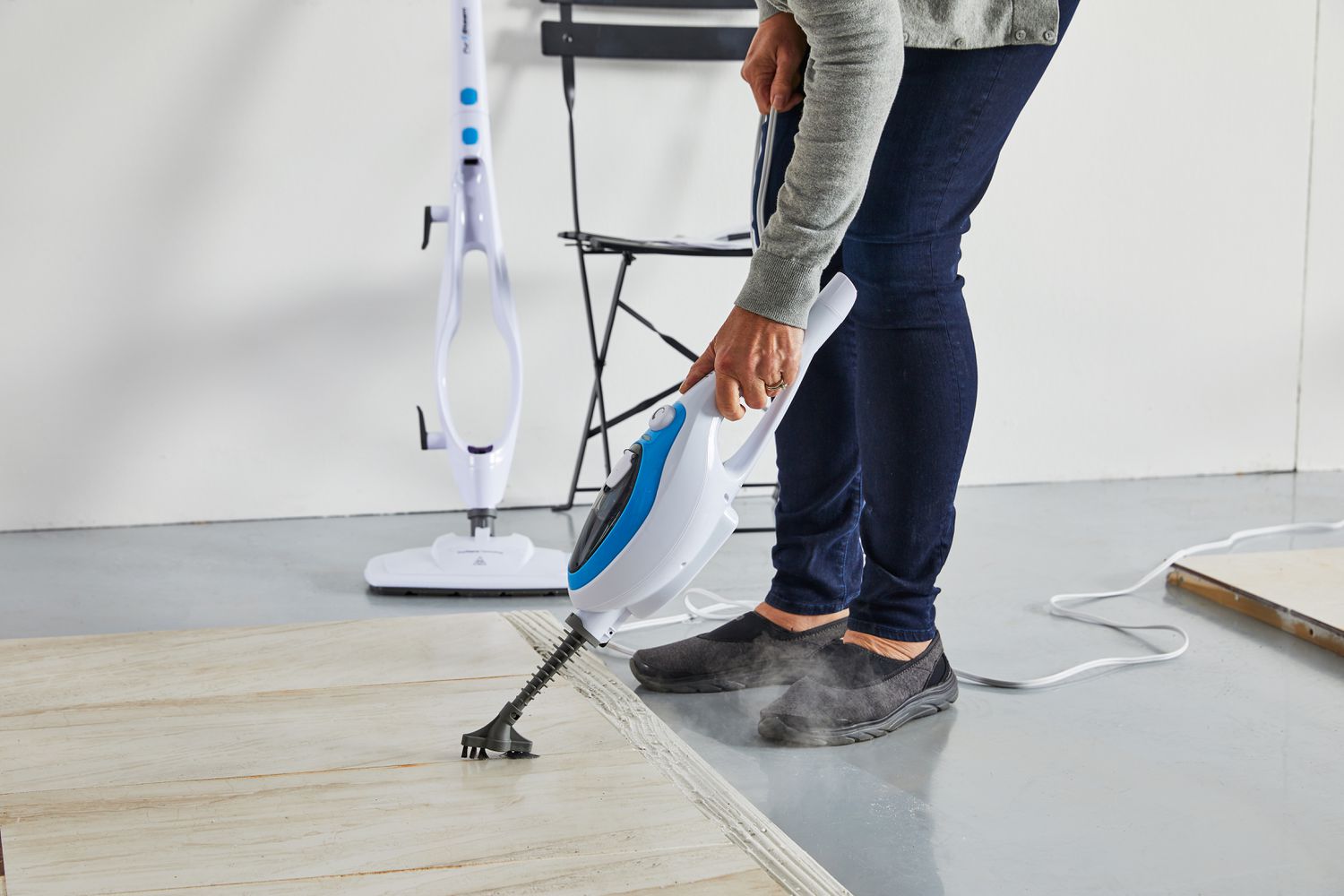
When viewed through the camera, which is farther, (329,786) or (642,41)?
(642,41)

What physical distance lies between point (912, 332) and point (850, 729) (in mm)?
409

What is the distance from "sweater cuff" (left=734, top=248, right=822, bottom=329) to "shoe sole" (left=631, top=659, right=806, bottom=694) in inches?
19.8

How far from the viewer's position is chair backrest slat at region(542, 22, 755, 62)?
232 cm

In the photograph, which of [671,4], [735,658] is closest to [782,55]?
[735,658]

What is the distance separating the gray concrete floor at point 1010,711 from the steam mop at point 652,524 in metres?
0.21

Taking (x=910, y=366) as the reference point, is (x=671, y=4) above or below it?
above

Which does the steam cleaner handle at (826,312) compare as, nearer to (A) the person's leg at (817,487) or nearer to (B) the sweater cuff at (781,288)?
(B) the sweater cuff at (781,288)

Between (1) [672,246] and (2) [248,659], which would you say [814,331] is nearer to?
(2) [248,659]

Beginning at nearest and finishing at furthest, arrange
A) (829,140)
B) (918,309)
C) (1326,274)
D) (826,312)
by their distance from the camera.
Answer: (829,140), (826,312), (918,309), (1326,274)

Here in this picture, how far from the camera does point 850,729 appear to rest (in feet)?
4.17

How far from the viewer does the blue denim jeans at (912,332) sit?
1.21m

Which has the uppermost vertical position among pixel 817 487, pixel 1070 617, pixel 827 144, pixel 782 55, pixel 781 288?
pixel 782 55

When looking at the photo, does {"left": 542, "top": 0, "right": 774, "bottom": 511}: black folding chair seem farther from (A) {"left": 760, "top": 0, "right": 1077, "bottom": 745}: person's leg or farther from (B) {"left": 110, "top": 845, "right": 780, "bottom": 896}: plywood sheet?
(B) {"left": 110, "top": 845, "right": 780, "bottom": 896}: plywood sheet

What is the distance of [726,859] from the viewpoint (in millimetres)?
Answer: 958
